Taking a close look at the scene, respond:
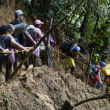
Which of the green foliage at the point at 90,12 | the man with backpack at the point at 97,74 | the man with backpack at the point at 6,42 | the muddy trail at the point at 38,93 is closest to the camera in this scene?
the muddy trail at the point at 38,93

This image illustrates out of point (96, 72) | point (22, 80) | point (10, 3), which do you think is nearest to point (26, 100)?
point (22, 80)

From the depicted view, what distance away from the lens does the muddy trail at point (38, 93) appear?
382 centimetres

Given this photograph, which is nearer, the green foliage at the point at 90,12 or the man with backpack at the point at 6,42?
the man with backpack at the point at 6,42

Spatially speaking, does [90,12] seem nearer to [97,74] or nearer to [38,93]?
[97,74]

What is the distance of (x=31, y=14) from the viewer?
9.00m

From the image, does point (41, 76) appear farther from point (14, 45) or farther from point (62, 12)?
point (62, 12)

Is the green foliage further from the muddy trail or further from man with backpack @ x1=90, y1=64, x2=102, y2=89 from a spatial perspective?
the muddy trail

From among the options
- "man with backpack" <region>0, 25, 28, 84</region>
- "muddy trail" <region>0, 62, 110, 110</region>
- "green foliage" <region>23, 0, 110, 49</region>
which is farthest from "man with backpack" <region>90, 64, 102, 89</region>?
"man with backpack" <region>0, 25, 28, 84</region>

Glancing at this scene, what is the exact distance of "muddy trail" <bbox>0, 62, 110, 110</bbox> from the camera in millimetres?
3819

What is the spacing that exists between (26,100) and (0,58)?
4.14 feet

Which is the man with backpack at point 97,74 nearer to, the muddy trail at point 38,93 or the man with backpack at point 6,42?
the muddy trail at point 38,93

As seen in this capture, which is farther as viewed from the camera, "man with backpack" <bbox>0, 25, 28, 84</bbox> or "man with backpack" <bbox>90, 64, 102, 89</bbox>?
"man with backpack" <bbox>90, 64, 102, 89</bbox>

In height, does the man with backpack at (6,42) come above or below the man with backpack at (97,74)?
above

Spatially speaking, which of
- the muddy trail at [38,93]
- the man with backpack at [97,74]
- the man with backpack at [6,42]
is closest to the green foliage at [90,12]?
the man with backpack at [97,74]
